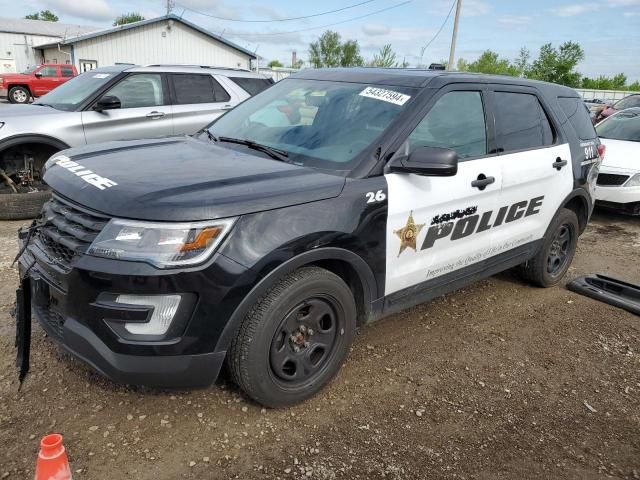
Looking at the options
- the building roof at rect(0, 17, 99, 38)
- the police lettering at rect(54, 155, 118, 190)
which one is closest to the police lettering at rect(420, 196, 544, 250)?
the police lettering at rect(54, 155, 118, 190)

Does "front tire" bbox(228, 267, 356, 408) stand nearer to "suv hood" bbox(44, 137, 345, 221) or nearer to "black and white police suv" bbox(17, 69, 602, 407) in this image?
"black and white police suv" bbox(17, 69, 602, 407)

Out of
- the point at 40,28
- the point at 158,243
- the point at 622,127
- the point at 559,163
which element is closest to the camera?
the point at 158,243

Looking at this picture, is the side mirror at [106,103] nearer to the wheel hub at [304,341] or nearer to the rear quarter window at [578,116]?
the wheel hub at [304,341]

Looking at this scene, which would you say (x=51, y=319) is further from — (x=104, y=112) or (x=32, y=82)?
(x=32, y=82)

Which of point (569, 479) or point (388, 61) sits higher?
point (388, 61)

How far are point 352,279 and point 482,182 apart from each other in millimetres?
1202

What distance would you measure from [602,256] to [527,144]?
9.19ft

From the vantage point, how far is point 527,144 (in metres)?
3.94

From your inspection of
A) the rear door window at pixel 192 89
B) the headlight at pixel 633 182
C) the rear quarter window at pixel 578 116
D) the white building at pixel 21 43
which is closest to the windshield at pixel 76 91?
the rear door window at pixel 192 89

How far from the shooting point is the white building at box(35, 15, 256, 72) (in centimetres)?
2933

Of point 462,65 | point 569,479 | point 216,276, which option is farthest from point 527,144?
point 462,65

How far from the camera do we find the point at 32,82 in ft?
76.2

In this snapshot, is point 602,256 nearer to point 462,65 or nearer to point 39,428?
point 39,428

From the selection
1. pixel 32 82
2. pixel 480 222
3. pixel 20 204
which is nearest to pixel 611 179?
pixel 480 222
